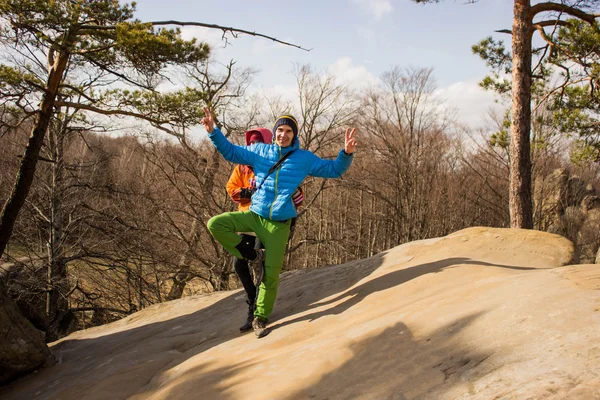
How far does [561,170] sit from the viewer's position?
21828mm

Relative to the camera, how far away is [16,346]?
17.3 feet

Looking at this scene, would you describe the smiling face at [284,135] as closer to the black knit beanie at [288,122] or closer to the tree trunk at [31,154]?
the black knit beanie at [288,122]

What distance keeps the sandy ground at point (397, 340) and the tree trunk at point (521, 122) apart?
3115 mm

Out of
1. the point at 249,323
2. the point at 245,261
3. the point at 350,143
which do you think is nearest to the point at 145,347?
the point at 249,323

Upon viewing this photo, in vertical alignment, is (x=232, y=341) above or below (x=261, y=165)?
below

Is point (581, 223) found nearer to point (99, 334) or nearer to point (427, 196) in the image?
point (427, 196)

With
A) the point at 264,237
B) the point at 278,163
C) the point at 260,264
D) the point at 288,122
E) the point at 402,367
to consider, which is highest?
the point at 288,122

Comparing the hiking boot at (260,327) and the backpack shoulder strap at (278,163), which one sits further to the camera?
the backpack shoulder strap at (278,163)

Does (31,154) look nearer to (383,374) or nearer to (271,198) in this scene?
(271,198)

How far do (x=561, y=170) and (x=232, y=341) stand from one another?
73.6 feet

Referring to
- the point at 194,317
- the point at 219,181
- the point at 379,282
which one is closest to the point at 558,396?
the point at 379,282

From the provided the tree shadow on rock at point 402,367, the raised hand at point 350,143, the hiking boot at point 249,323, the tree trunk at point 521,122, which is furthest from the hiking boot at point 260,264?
the tree trunk at point 521,122

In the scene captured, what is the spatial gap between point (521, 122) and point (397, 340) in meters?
6.78

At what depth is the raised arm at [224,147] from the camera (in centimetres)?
420
